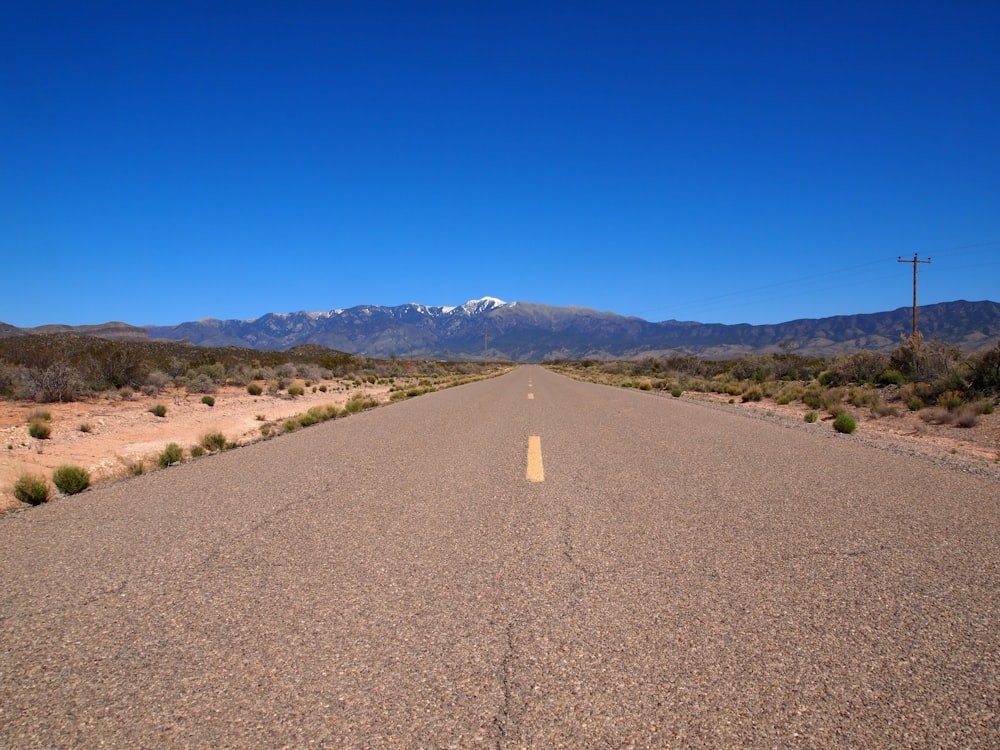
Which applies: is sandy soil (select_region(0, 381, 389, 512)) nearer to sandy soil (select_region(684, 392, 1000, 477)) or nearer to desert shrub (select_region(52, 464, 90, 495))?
desert shrub (select_region(52, 464, 90, 495))

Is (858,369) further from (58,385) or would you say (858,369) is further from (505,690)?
(58,385)

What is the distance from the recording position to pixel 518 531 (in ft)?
15.6

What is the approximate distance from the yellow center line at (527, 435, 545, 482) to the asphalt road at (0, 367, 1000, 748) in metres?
0.48

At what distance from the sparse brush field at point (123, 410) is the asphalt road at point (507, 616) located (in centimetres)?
390

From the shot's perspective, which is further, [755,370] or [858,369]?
[755,370]

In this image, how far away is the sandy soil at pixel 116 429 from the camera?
1043cm

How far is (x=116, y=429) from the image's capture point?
16250 mm

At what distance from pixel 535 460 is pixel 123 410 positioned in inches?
733

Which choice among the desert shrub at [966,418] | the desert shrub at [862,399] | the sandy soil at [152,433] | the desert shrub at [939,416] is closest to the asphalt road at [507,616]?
the sandy soil at [152,433]

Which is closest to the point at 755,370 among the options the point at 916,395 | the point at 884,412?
the point at 916,395

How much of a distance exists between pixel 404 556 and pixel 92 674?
192cm

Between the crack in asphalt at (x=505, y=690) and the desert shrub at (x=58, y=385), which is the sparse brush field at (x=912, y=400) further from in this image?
the desert shrub at (x=58, y=385)

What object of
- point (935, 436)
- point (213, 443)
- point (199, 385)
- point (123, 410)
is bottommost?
point (935, 436)

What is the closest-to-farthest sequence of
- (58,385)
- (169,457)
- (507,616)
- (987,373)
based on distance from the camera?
(507,616)
(169,457)
(987,373)
(58,385)
